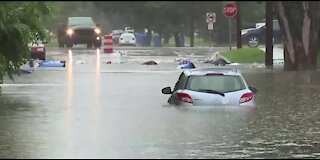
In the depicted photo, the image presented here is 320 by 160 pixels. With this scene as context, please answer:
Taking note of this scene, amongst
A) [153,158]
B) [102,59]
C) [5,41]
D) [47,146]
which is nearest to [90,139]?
[47,146]

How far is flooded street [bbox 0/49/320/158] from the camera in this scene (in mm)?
10516

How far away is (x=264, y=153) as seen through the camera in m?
10.4

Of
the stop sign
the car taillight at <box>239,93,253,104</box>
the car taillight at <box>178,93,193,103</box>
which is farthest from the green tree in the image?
the car taillight at <box>239,93,253,104</box>

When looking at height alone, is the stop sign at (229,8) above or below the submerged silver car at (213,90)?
above

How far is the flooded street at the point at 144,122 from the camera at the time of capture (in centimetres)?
1052

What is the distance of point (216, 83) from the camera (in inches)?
560

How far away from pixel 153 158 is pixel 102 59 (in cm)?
2588

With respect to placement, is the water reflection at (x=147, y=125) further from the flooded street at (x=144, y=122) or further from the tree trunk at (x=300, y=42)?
the tree trunk at (x=300, y=42)

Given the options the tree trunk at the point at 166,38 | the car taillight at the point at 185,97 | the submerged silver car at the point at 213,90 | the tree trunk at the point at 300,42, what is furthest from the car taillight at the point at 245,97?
the tree trunk at the point at 166,38

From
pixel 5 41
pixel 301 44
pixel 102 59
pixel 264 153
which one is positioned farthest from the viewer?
pixel 102 59

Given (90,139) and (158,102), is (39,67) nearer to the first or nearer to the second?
(158,102)

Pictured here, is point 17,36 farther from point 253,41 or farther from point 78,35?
point 253,41

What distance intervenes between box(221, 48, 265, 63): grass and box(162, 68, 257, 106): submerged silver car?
62.8 ft

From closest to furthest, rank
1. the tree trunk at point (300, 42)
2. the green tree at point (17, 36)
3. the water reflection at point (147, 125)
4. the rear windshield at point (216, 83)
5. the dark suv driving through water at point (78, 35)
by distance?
the water reflection at point (147, 125) → the rear windshield at point (216, 83) → the green tree at point (17, 36) → the tree trunk at point (300, 42) → the dark suv driving through water at point (78, 35)
